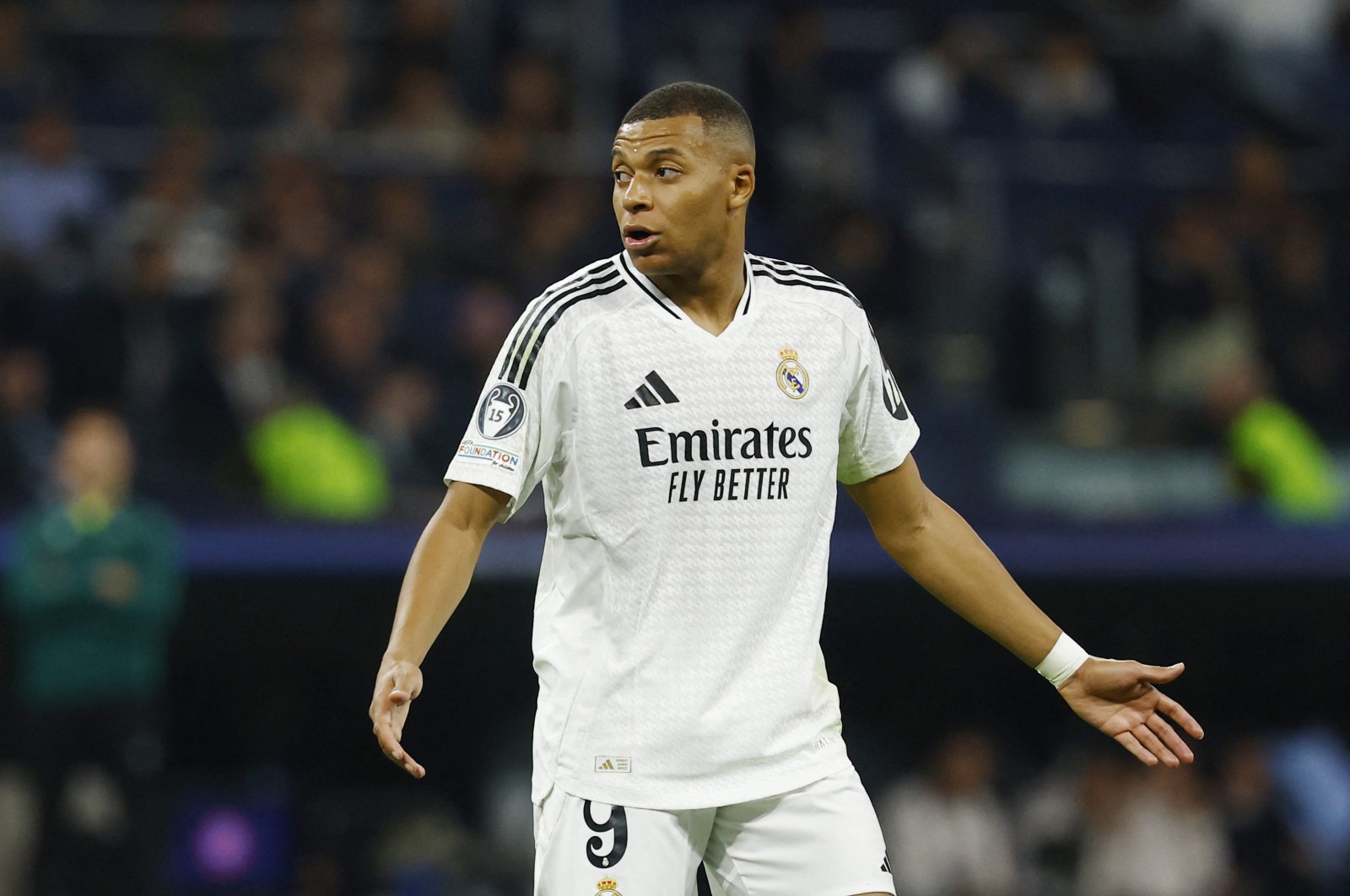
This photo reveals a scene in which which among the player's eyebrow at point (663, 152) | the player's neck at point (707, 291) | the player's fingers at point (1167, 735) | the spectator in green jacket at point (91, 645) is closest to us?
the player's eyebrow at point (663, 152)

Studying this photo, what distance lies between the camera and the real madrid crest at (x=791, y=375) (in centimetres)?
380

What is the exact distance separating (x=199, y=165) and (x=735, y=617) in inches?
300

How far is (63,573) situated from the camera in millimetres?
7988

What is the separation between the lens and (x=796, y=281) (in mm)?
3988

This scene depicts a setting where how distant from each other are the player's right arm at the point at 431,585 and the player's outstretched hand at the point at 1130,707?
51.6 inches

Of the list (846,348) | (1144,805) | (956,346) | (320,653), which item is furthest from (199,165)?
(846,348)

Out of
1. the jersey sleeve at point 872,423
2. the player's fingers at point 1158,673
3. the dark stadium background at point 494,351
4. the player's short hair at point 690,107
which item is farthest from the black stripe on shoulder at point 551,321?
the dark stadium background at point 494,351

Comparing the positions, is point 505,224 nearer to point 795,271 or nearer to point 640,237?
point 795,271

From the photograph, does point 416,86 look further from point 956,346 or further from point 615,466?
point 615,466

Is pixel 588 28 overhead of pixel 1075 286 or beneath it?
overhead

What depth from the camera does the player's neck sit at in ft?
12.6

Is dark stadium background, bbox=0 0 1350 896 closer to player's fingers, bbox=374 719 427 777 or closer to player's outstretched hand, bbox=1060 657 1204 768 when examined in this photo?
player's outstretched hand, bbox=1060 657 1204 768

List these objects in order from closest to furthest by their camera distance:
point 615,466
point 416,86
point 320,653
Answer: point 615,466 → point 320,653 → point 416,86

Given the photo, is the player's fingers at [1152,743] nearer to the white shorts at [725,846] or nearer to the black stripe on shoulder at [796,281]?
the white shorts at [725,846]
